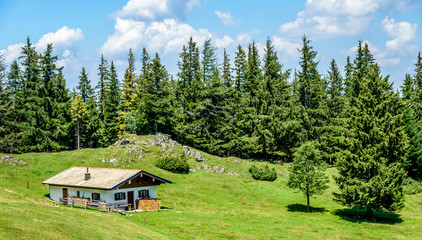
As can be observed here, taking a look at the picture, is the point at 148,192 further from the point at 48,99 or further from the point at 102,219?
the point at 48,99

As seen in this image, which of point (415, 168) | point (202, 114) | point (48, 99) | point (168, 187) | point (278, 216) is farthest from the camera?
point (202, 114)

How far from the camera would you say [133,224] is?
1208 inches

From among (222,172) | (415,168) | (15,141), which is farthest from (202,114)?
(415,168)

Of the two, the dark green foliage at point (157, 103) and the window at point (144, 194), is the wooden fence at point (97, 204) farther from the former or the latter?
the dark green foliage at point (157, 103)

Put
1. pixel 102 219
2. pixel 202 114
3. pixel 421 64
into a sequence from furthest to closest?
1. pixel 421 64
2. pixel 202 114
3. pixel 102 219

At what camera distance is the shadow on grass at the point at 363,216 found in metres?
Result: 39.7

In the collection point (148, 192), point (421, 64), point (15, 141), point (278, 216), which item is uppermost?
point (421, 64)

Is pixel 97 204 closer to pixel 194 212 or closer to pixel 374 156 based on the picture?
pixel 194 212

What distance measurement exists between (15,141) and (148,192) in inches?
1383

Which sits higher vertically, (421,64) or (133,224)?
(421,64)

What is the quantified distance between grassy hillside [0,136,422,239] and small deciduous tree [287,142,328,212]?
3.12m

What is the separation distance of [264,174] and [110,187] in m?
29.7

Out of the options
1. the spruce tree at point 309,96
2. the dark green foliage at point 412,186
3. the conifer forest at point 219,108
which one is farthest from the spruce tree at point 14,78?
the dark green foliage at point 412,186

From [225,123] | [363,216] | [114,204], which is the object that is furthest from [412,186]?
[114,204]
